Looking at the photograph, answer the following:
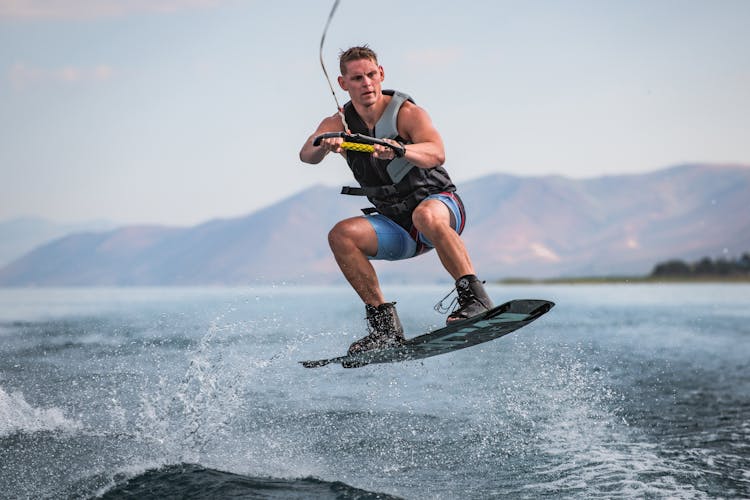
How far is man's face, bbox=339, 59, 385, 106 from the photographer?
23.5 feet

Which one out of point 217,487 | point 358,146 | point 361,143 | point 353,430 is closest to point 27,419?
point 217,487

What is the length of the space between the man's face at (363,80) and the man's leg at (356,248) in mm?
1117

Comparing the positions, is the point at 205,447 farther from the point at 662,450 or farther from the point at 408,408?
the point at 662,450

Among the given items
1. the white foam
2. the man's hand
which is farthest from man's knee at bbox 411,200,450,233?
the white foam

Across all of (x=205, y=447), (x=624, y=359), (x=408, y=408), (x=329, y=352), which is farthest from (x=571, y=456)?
(x=624, y=359)

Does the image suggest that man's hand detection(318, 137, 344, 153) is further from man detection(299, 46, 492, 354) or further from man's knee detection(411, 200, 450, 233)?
man's knee detection(411, 200, 450, 233)

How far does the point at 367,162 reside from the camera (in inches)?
297

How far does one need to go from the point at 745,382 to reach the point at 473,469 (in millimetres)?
14144

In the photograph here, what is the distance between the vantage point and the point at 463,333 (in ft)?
24.8

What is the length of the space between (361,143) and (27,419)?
21.7 feet

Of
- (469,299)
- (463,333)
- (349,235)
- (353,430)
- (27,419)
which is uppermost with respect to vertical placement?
(349,235)

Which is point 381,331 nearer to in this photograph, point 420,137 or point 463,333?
point 463,333

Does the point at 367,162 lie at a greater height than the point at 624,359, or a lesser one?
greater

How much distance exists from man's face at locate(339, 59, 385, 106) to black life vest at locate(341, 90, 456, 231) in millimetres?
192
